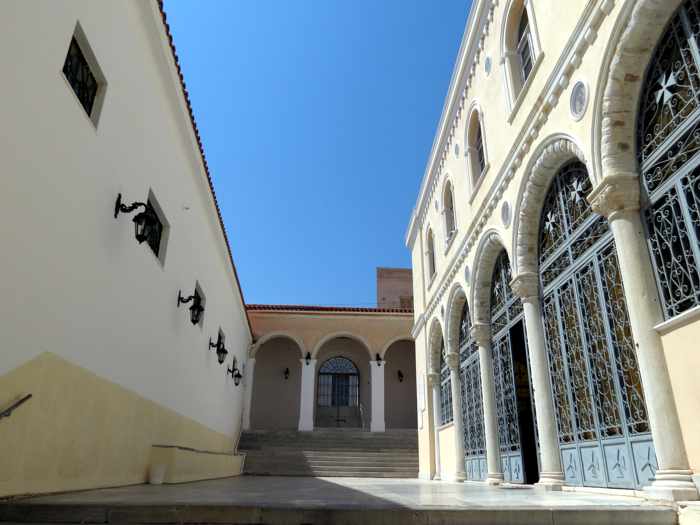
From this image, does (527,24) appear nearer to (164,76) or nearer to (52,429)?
(164,76)

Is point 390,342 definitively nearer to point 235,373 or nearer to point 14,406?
point 235,373

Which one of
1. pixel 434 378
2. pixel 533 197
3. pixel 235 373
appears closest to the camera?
pixel 533 197

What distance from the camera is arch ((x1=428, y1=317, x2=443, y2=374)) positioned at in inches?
510

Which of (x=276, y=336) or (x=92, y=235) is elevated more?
(x=276, y=336)

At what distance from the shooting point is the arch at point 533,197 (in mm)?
6230

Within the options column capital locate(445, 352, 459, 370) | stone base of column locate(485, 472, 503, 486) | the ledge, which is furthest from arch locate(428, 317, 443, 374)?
the ledge

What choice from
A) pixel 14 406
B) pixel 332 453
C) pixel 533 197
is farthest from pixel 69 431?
pixel 332 453

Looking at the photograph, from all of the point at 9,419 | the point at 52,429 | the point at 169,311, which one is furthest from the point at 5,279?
the point at 169,311

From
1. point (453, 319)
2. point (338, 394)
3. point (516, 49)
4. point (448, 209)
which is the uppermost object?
point (516, 49)

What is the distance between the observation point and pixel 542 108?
636 cm

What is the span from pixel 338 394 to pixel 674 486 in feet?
57.9

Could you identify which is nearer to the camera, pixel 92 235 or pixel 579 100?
pixel 92 235

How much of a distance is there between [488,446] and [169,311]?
226 inches

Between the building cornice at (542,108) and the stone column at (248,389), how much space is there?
35.9ft
